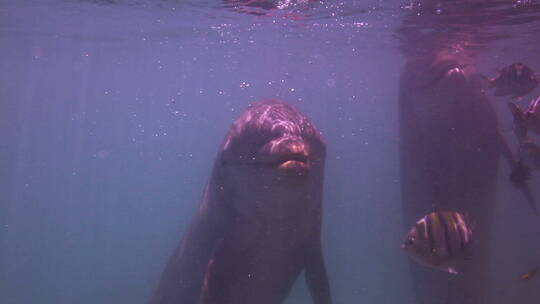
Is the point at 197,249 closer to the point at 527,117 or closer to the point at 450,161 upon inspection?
the point at 527,117

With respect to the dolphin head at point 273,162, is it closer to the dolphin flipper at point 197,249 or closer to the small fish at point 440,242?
the dolphin flipper at point 197,249

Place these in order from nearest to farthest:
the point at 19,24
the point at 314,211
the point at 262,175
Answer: the point at 262,175, the point at 314,211, the point at 19,24

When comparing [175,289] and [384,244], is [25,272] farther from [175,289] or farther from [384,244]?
[175,289]

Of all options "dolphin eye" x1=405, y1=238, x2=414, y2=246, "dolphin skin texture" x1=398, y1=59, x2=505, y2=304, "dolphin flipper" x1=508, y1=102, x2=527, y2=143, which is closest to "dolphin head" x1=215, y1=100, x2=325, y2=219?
"dolphin eye" x1=405, y1=238, x2=414, y2=246

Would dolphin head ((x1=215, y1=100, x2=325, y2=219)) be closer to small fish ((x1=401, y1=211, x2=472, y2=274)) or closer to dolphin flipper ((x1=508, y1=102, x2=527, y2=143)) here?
small fish ((x1=401, y1=211, x2=472, y2=274))

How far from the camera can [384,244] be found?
4719 centimetres

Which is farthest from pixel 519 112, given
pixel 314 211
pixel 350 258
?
pixel 350 258

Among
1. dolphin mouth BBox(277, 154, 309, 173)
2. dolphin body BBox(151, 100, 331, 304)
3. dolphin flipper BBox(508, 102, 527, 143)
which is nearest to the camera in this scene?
dolphin mouth BBox(277, 154, 309, 173)

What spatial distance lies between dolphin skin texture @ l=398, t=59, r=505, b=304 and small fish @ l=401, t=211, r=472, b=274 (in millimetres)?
5161

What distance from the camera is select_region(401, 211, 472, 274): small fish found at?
4.11 m

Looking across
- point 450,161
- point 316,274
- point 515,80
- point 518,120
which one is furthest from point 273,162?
point 450,161

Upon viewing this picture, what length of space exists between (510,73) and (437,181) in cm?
308

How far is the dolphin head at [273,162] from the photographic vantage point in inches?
206

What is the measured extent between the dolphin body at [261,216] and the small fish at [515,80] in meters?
3.03
